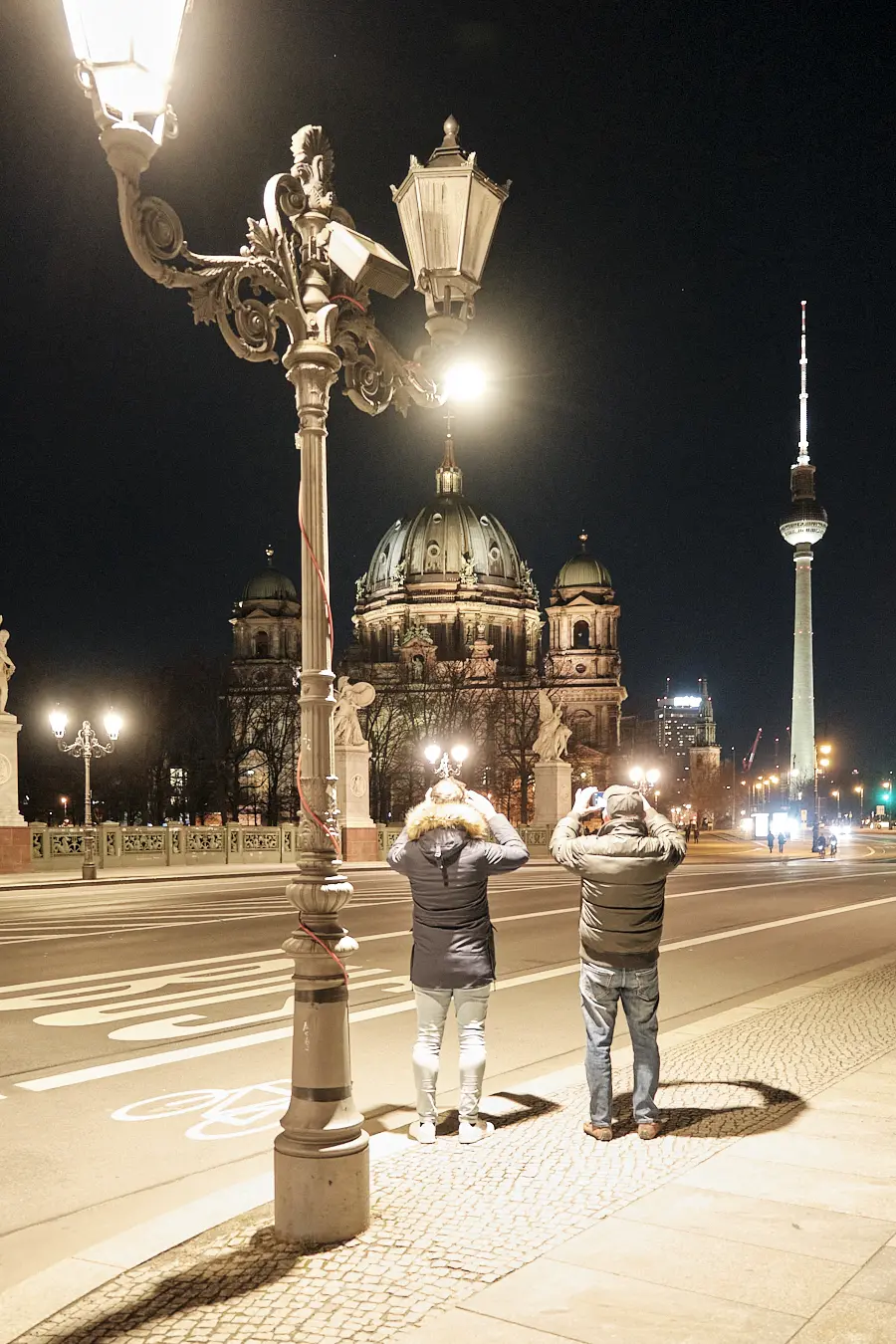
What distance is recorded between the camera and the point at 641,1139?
7004 mm

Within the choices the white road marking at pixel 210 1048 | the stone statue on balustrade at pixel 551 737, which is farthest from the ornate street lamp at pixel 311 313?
the stone statue on balustrade at pixel 551 737

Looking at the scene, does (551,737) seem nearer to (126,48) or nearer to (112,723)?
(112,723)

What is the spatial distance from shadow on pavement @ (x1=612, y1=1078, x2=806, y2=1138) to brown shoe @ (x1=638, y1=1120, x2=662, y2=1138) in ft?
0.60

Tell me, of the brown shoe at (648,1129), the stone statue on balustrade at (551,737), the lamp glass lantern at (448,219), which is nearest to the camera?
the lamp glass lantern at (448,219)

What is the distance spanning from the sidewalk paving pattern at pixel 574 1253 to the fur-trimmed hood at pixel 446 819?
178 centimetres

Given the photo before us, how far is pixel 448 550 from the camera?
500 ft

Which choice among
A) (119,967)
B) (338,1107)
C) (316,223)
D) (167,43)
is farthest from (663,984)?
(167,43)

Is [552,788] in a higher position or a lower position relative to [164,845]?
higher

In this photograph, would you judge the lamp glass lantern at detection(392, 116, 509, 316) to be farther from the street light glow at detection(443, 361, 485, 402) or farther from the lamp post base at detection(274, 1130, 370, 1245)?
the lamp post base at detection(274, 1130, 370, 1245)

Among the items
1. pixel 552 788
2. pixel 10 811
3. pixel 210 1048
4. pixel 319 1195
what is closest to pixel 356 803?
pixel 552 788

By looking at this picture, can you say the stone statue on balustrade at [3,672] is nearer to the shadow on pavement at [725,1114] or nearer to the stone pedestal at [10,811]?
the stone pedestal at [10,811]

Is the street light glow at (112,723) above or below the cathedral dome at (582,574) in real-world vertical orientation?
below

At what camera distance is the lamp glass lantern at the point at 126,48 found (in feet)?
16.5

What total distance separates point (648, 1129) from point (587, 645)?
145 metres
